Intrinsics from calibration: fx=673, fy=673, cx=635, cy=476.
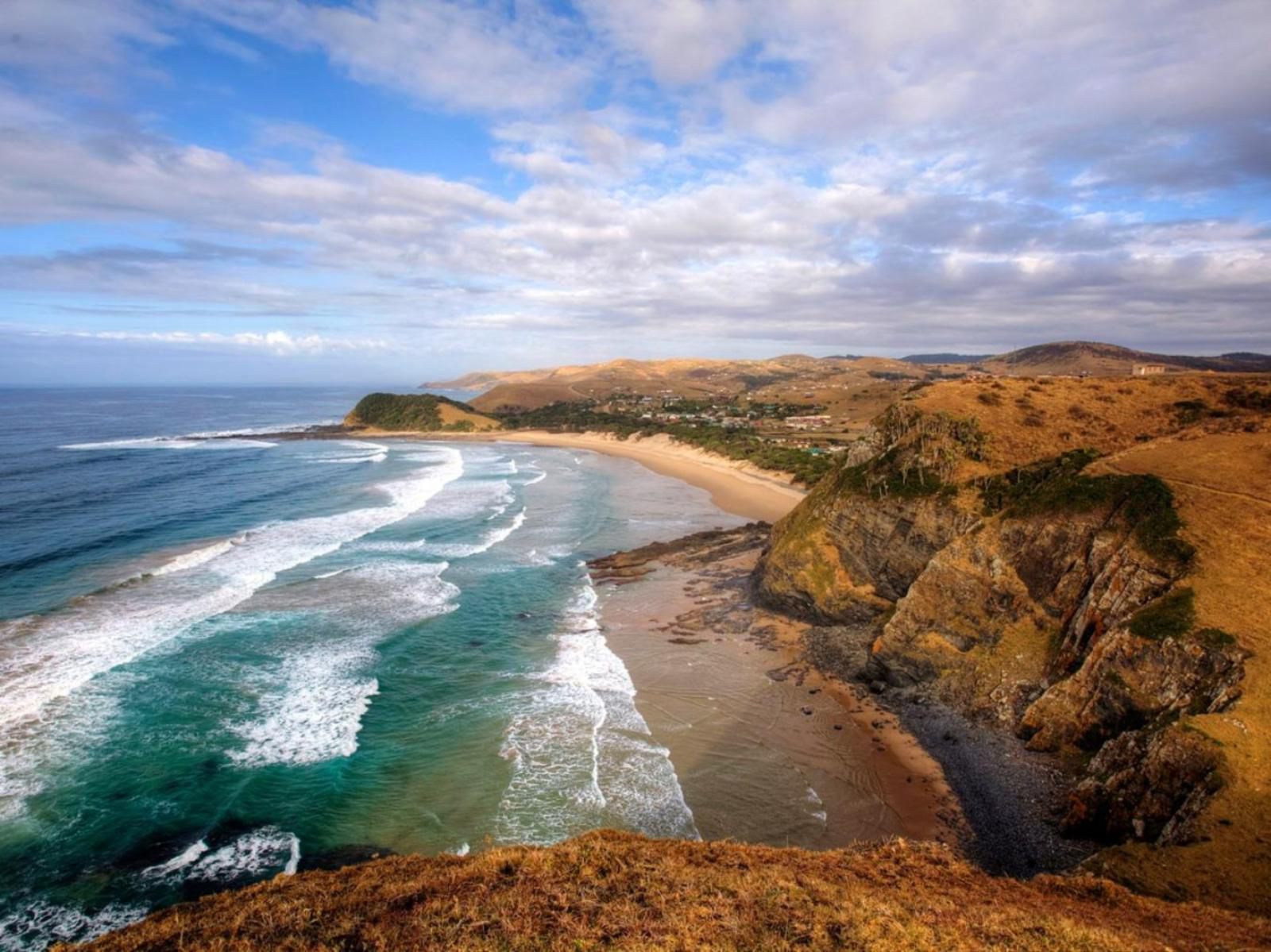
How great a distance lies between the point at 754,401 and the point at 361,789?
5092 inches

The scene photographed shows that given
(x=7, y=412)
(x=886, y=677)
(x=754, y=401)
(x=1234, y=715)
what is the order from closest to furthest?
(x=1234, y=715) < (x=886, y=677) < (x=7, y=412) < (x=754, y=401)

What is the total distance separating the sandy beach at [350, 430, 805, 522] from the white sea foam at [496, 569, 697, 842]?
27.7 m

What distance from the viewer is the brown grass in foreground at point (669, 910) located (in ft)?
28.0

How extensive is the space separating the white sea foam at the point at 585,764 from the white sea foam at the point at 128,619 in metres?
12.2

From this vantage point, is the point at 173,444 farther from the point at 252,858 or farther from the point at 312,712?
the point at 252,858

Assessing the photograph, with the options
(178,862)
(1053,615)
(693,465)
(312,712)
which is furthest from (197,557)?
(693,465)

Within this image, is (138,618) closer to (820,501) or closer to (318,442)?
(820,501)

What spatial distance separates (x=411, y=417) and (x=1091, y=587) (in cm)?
11536

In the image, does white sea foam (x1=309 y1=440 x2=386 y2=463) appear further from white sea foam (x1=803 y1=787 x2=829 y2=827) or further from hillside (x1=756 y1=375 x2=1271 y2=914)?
white sea foam (x1=803 y1=787 x2=829 y2=827)

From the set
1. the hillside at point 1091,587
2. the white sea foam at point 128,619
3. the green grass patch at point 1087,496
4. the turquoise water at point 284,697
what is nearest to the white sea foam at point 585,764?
the turquoise water at point 284,697

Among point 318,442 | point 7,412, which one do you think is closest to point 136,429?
point 318,442

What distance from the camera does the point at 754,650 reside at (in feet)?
81.2

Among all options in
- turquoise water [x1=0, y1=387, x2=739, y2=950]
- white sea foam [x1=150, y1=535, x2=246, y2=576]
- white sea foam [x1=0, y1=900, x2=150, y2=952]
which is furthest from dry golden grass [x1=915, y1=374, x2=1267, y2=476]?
white sea foam [x1=150, y1=535, x2=246, y2=576]

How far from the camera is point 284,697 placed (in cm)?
2097
